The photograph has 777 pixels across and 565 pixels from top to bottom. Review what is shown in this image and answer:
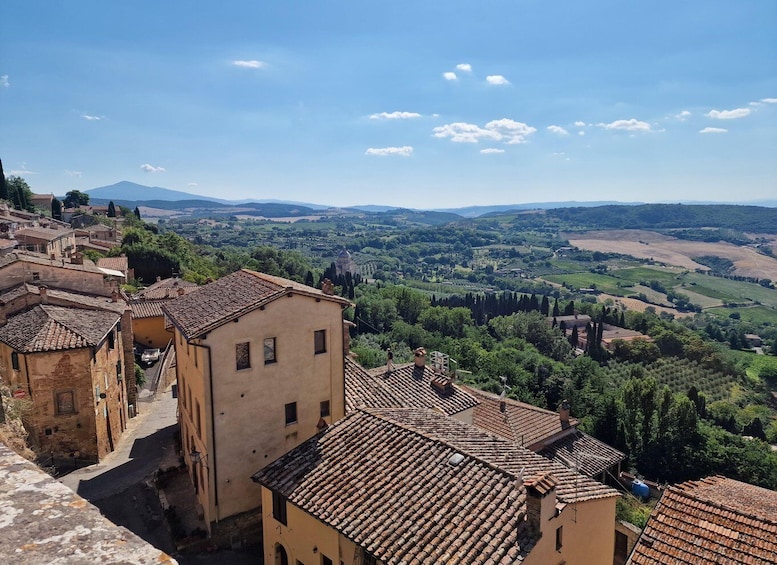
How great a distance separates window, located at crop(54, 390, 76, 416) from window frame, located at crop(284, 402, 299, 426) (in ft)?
34.9

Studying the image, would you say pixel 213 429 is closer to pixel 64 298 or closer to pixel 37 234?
pixel 64 298

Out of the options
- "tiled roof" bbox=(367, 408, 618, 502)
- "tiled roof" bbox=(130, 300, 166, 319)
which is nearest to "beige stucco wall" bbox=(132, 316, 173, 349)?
"tiled roof" bbox=(130, 300, 166, 319)

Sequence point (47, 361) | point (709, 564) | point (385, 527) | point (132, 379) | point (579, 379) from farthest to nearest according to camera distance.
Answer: point (579, 379) → point (132, 379) → point (47, 361) → point (385, 527) → point (709, 564)

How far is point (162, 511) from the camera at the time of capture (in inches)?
811

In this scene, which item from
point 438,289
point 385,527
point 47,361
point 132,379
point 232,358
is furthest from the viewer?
point 438,289

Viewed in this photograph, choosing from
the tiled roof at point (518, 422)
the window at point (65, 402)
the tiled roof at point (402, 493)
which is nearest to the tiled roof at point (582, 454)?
the tiled roof at point (518, 422)

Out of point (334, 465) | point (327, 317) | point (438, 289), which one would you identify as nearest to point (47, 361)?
point (327, 317)

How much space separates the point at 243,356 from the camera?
18.2 m

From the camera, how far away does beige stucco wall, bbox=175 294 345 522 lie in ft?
58.3

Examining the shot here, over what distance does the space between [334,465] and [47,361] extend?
561 inches

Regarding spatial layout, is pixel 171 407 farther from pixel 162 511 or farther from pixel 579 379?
pixel 579 379

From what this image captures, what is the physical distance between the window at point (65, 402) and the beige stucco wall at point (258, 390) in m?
6.76

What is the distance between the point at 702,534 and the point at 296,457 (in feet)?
36.2

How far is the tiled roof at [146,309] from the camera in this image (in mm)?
45125
